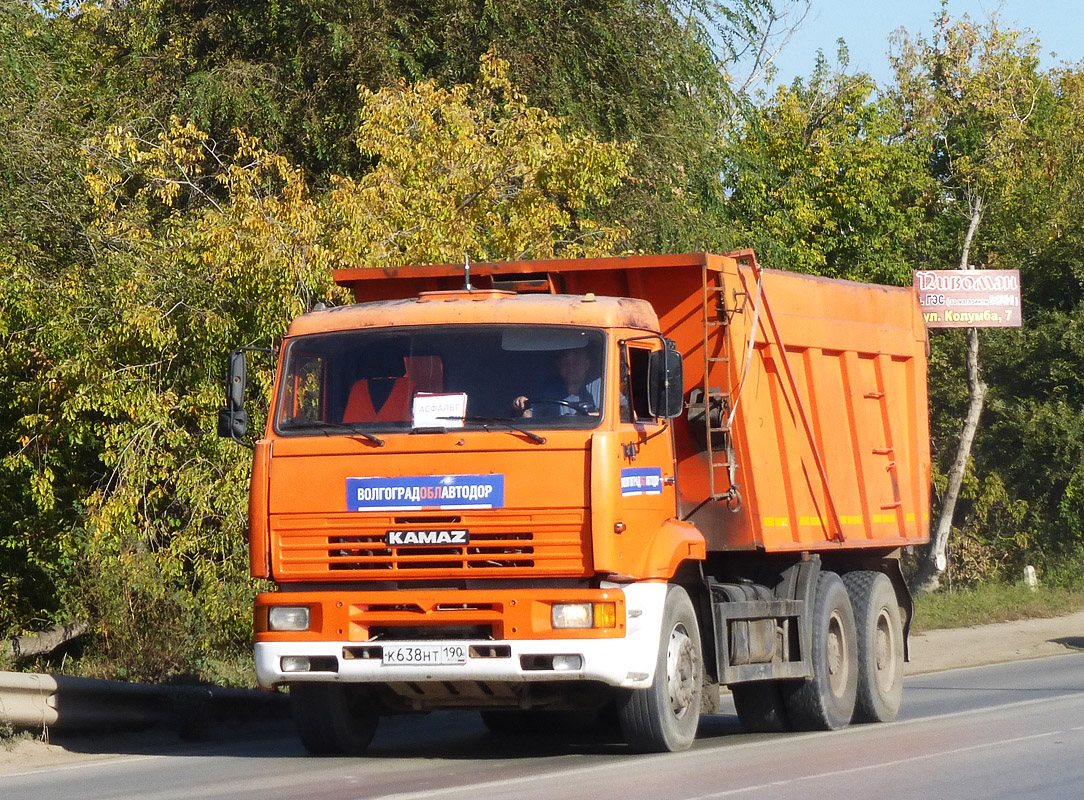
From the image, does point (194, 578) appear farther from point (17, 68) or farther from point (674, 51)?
point (674, 51)

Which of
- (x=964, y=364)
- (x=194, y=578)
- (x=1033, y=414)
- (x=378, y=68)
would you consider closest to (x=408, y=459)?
(x=194, y=578)

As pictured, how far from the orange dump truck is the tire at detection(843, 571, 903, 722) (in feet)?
4.27

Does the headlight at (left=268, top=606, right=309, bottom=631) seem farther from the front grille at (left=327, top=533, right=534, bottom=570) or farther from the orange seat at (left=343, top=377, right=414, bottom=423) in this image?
the orange seat at (left=343, top=377, right=414, bottom=423)

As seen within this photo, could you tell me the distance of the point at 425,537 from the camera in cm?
924

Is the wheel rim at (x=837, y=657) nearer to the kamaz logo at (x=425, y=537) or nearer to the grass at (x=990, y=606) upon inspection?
the kamaz logo at (x=425, y=537)

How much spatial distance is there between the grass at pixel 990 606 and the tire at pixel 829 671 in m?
11.1

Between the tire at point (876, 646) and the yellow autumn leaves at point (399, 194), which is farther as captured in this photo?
the yellow autumn leaves at point (399, 194)

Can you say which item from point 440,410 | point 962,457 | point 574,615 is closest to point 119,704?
point 440,410

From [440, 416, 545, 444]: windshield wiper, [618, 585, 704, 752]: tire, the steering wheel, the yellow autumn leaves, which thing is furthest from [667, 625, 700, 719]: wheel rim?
the yellow autumn leaves

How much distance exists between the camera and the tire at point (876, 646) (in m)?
13.0

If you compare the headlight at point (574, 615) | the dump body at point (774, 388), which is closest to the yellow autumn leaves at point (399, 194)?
the dump body at point (774, 388)

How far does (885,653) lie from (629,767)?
184 inches

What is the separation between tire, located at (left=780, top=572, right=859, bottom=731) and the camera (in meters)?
12.0

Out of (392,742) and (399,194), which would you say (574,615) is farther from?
(399,194)
